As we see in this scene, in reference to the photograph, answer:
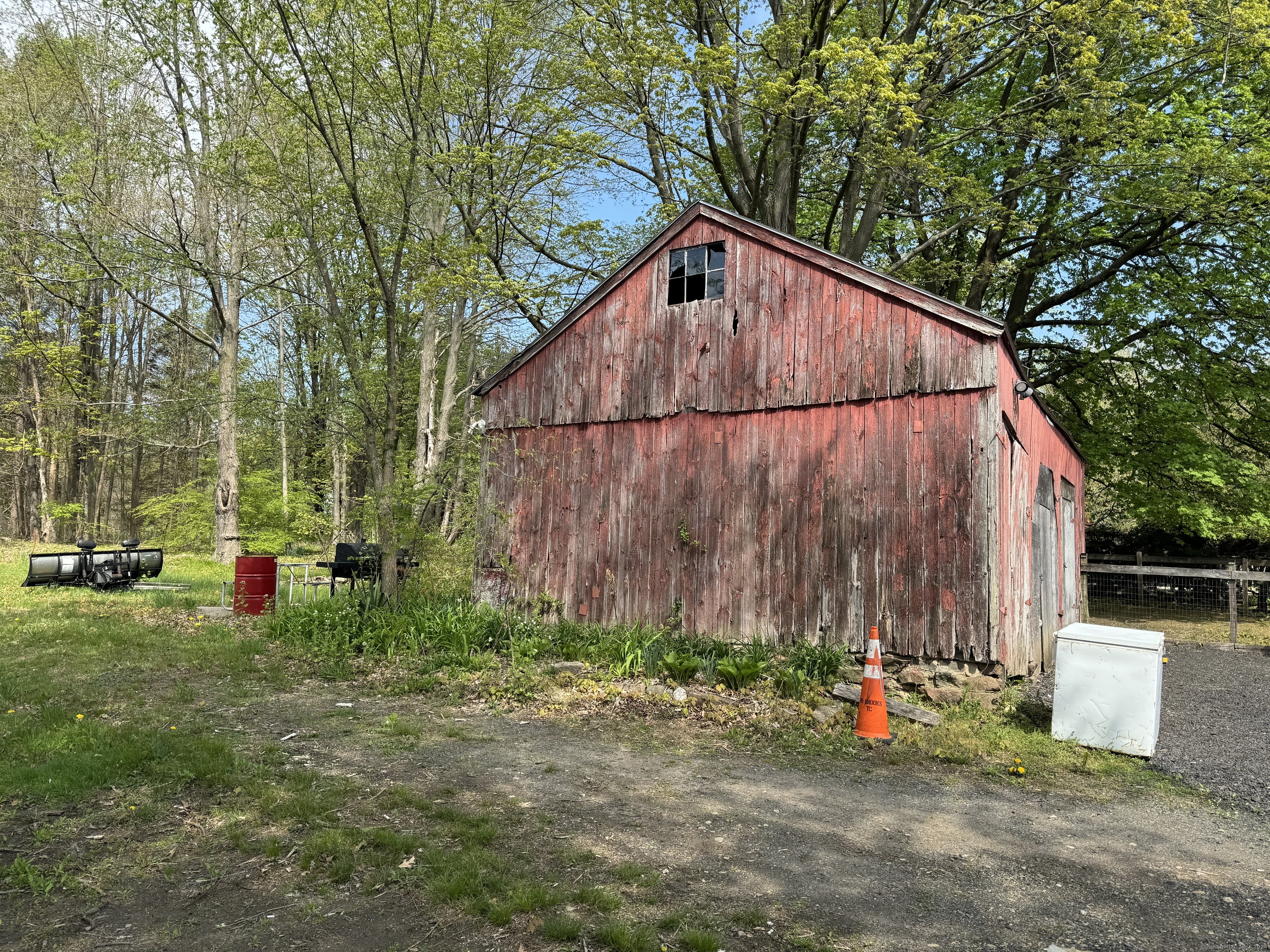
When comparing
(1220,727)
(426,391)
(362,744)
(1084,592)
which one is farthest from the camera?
(426,391)

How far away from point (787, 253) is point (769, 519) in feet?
10.9

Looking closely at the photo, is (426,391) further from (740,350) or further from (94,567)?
(740,350)

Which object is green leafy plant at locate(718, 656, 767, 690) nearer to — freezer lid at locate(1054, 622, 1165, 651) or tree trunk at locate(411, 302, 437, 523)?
freezer lid at locate(1054, 622, 1165, 651)

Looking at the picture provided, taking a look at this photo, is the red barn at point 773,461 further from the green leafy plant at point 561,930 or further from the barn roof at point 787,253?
the green leafy plant at point 561,930

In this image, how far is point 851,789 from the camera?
5.71 m

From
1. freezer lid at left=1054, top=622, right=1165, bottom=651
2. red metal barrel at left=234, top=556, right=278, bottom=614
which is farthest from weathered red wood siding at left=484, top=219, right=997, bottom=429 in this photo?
red metal barrel at left=234, top=556, right=278, bottom=614

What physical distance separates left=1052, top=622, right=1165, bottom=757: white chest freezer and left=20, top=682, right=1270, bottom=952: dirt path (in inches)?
42.7

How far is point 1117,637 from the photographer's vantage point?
676 centimetres

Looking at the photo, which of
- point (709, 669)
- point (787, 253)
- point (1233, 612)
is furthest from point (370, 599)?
point (1233, 612)

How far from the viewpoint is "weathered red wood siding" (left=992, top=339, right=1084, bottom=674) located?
8211 millimetres

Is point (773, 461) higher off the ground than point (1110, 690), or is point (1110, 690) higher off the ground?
point (773, 461)

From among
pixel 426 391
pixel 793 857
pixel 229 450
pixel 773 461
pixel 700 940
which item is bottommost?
pixel 793 857

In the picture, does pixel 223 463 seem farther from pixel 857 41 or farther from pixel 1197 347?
pixel 1197 347

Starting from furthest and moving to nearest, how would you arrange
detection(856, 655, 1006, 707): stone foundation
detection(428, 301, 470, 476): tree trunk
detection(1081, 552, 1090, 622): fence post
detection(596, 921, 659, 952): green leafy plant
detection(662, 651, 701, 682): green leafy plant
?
detection(428, 301, 470, 476): tree trunk → detection(1081, 552, 1090, 622): fence post → detection(662, 651, 701, 682): green leafy plant → detection(856, 655, 1006, 707): stone foundation → detection(596, 921, 659, 952): green leafy plant
